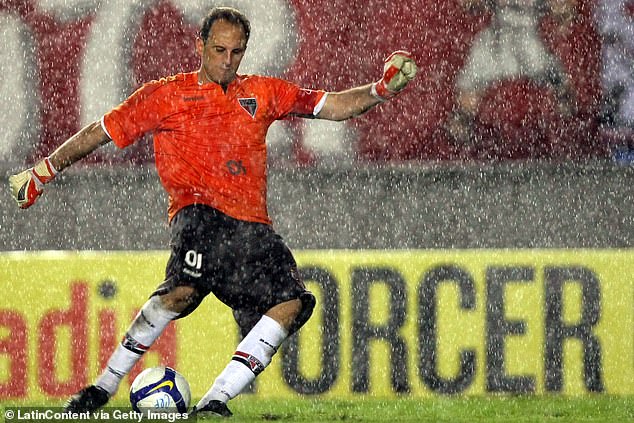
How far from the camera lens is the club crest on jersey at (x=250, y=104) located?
242 inches

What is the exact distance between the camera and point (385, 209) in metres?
10.6

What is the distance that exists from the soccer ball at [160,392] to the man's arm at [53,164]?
907 millimetres

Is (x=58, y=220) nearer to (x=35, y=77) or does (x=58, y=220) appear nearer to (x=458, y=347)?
(x=35, y=77)

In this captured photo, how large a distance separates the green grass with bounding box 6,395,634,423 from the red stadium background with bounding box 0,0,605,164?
3750 millimetres

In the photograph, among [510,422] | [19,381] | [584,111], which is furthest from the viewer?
[584,111]

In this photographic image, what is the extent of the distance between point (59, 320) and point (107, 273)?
31cm

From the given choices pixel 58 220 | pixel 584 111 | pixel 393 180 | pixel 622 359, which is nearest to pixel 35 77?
pixel 58 220

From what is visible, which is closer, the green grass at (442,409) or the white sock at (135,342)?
the white sock at (135,342)

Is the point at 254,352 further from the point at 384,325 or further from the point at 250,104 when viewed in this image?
the point at 384,325

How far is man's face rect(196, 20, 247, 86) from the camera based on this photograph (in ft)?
19.9

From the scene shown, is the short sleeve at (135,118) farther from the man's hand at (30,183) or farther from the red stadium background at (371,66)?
the red stadium background at (371,66)

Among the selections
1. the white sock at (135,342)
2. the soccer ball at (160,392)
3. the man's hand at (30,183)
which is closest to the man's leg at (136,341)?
the white sock at (135,342)

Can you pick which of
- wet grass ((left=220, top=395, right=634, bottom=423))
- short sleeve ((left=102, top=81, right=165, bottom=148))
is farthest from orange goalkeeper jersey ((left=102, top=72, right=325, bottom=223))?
wet grass ((left=220, top=395, right=634, bottom=423))

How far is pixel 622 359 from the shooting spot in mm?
6969
